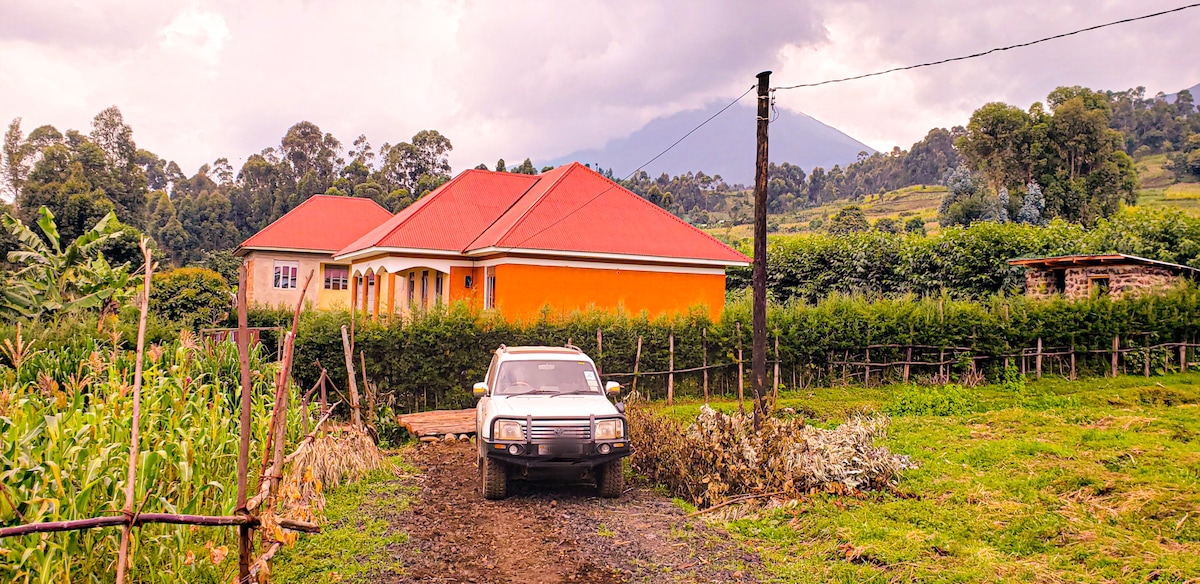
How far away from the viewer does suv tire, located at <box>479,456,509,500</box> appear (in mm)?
10141

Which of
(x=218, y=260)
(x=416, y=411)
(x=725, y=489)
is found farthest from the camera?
(x=218, y=260)

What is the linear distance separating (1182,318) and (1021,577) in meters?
17.6

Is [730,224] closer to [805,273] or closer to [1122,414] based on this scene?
[805,273]

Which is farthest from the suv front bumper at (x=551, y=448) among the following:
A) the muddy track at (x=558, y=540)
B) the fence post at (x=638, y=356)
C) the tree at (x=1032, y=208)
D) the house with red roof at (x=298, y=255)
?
the tree at (x=1032, y=208)

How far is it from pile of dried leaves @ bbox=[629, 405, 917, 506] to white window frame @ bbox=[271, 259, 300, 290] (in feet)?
110

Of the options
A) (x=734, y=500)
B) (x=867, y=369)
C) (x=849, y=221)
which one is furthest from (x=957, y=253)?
(x=849, y=221)

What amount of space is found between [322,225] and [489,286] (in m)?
20.8

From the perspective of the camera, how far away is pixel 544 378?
1147 cm

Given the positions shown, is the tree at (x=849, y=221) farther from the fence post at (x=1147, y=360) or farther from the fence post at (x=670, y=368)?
the fence post at (x=670, y=368)

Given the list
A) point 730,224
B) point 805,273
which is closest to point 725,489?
point 805,273

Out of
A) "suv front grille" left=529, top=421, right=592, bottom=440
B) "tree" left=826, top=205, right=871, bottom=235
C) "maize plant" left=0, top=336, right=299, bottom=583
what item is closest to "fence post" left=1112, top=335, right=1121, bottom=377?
"suv front grille" left=529, top=421, right=592, bottom=440

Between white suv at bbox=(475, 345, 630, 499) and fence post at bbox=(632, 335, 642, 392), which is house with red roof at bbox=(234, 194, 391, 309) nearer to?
fence post at bbox=(632, 335, 642, 392)

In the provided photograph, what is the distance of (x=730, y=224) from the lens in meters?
68.2

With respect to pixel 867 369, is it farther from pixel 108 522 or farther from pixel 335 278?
pixel 335 278
